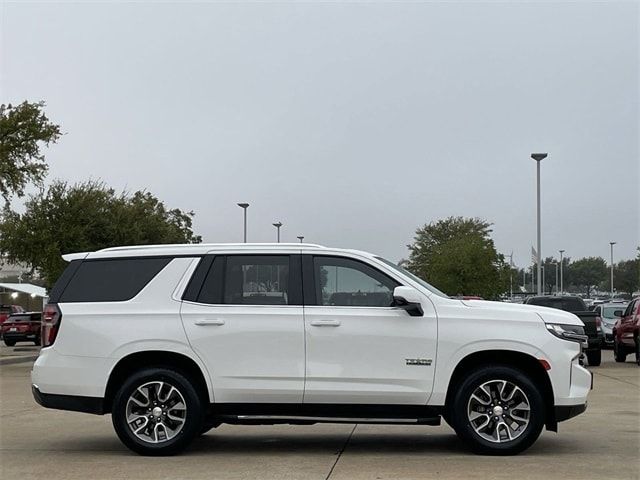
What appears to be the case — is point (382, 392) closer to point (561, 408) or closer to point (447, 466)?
point (447, 466)

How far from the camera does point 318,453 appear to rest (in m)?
8.74

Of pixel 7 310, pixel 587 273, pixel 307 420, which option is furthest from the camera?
pixel 587 273

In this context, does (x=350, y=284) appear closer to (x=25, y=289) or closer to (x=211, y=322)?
(x=211, y=322)

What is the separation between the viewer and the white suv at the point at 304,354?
328 inches

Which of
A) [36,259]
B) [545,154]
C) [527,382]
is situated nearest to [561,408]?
[527,382]

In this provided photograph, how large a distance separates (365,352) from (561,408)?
6.23 feet

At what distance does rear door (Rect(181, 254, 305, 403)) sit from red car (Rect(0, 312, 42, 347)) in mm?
27090

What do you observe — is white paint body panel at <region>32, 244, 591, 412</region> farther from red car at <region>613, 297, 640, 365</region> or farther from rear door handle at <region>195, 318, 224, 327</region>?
red car at <region>613, 297, 640, 365</region>

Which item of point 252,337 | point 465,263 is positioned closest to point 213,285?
point 252,337

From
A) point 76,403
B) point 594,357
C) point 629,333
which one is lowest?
point 594,357

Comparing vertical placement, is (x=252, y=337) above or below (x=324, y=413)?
above

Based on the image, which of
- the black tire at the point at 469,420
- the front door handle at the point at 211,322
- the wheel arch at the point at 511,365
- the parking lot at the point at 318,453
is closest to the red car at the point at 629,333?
the parking lot at the point at 318,453

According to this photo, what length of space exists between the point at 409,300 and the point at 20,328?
2832 cm

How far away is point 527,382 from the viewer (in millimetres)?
8328
